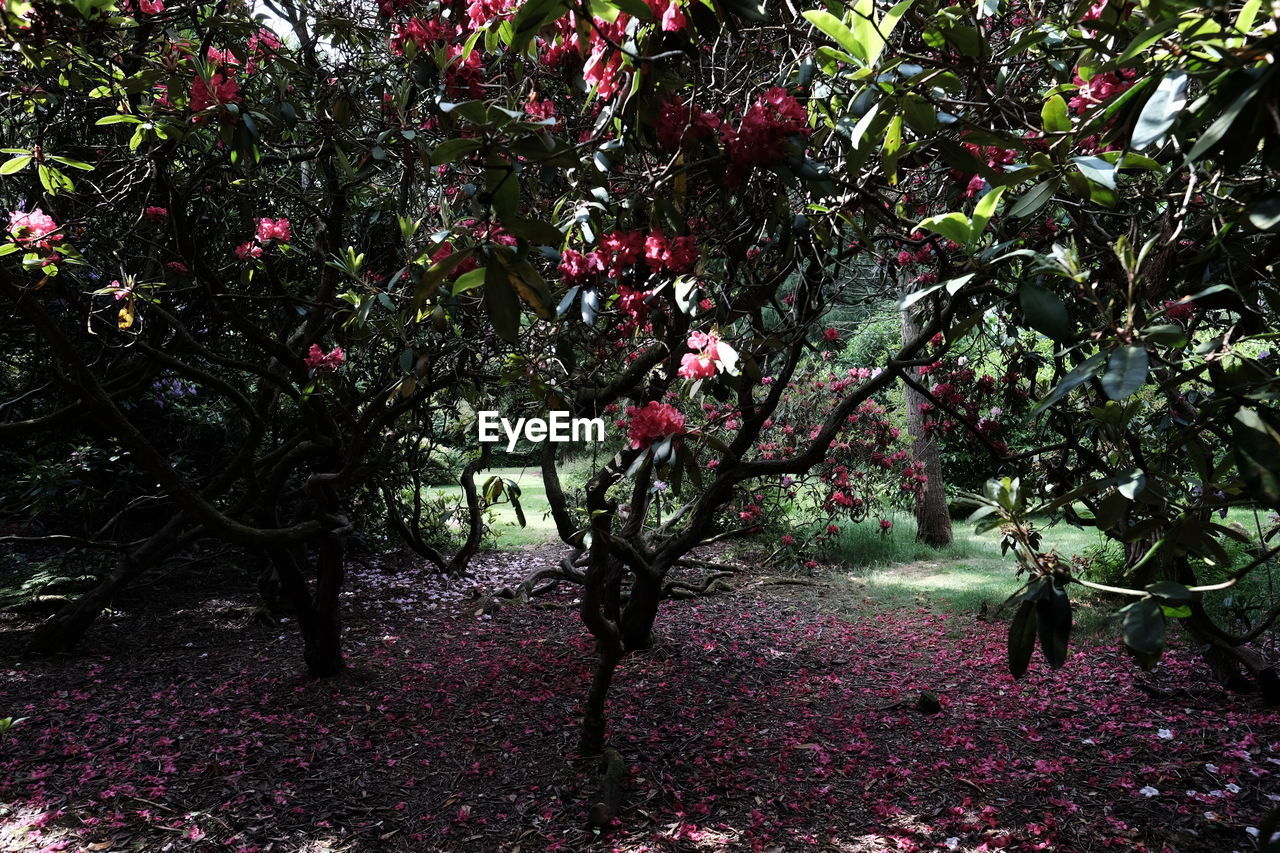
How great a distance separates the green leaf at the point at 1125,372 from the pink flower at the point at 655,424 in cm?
91

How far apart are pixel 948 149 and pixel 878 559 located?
5333mm

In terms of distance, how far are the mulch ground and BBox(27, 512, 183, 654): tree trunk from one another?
0.12 m

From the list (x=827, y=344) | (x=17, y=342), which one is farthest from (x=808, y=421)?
(x=17, y=342)

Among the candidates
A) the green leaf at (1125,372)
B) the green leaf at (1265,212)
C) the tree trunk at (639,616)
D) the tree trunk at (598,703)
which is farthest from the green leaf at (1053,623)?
the tree trunk at (639,616)

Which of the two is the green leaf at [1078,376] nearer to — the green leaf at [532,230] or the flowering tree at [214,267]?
the green leaf at [532,230]

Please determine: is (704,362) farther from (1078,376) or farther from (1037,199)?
(1078,376)

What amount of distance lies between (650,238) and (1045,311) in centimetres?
86

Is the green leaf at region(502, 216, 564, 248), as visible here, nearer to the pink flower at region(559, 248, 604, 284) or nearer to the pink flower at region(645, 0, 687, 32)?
the pink flower at region(645, 0, 687, 32)

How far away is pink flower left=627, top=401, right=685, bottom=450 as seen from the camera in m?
1.63

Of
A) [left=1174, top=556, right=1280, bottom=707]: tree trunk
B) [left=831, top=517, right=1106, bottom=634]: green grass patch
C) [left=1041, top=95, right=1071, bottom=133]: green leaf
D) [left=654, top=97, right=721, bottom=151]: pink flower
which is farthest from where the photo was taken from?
[left=831, top=517, right=1106, bottom=634]: green grass patch

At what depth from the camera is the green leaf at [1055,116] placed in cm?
104

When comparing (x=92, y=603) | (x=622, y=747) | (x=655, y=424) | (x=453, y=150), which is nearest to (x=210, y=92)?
(x=453, y=150)

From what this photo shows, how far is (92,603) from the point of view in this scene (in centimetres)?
344

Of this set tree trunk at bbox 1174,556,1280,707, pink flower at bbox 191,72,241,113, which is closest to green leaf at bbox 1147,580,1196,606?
tree trunk at bbox 1174,556,1280,707
